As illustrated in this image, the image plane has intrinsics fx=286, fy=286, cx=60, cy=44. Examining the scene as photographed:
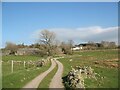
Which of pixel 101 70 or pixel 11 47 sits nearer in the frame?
pixel 101 70

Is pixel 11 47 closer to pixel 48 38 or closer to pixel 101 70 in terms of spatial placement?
pixel 48 38

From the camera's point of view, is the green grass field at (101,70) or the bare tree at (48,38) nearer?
the green grass field at (101,70)

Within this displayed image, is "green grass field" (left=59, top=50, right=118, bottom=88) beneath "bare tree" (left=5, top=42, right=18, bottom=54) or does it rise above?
beneath

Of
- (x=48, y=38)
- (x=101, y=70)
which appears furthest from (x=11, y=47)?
(x=101, y=70)

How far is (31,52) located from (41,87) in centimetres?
10215

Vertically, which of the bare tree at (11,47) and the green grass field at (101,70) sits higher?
the bare tree at (11,47)

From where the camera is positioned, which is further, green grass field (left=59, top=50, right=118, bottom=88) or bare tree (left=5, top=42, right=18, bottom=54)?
bare tree (left=5, top=42, right=18, bottom=54)

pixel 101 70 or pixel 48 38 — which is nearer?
pixel 101 70

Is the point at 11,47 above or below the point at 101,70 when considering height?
above

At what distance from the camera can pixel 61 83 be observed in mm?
25766

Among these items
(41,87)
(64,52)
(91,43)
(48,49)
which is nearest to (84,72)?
(41,87)

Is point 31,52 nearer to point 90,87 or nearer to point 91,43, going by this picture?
point 91,43

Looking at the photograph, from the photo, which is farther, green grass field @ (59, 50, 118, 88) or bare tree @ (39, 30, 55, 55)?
bare tree @ (39, 30, 55, 55)

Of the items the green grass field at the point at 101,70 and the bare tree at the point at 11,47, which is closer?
the green grass field at the point at 101,70
